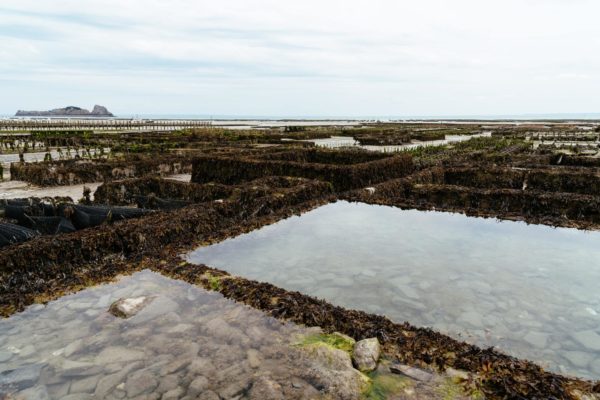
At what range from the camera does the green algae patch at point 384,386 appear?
3467mm

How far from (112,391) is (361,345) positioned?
2286 millimetres

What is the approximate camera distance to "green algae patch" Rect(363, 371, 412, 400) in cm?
347

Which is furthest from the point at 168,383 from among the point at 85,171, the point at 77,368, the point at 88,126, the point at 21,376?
the point at 88,126

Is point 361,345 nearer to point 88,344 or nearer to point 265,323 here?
point 265,323

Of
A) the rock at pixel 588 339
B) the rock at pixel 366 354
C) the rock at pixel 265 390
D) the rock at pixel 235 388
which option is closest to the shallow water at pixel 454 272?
the rock at pixel 588 339

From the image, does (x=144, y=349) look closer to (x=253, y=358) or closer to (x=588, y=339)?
(x=253, y=358)

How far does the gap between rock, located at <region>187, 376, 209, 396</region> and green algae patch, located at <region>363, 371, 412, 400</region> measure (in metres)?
1.39

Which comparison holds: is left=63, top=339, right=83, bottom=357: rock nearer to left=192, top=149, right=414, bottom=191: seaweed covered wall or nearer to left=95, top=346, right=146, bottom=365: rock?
left=95, top=346, right=146, bottom=365: rock

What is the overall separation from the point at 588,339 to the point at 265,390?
11.8ft

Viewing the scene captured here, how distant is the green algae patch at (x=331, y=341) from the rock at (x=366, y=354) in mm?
110

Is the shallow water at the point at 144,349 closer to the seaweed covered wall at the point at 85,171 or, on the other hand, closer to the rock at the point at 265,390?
the rock at the point at 265,390

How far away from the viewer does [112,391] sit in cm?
359

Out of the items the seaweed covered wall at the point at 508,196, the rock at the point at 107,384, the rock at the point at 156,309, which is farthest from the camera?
the seaweed covered wall at the point at 508,196

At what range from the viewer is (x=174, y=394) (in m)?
3.53
